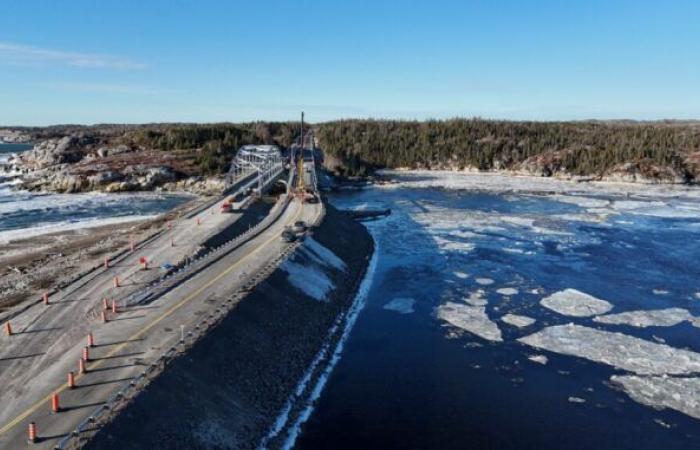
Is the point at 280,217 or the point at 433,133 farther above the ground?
the point at 433,133

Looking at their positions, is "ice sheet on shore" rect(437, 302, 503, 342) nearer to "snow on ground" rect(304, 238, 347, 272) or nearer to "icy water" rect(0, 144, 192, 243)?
"snow on ground" rect(304, 238, 347, 272)

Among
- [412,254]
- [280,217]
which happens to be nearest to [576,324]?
[412,254]

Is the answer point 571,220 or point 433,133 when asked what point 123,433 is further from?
point 433,133

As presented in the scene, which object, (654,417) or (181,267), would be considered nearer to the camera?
(654,417)

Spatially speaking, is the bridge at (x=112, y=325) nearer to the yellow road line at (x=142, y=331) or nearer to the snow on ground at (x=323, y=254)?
the yellow road line at (x=142, y=331)

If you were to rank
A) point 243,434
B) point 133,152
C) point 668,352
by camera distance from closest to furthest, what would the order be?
point 243,434 < point 668,352 < point 133,152

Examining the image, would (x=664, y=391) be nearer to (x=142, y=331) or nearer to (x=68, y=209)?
(x=142, y=331)

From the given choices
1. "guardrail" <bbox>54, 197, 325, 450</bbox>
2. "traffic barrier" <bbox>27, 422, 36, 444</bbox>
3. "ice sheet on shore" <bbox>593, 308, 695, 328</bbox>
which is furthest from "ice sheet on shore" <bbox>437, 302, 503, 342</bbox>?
"traffic barrier" <bbox>27, 422, 36, 444</bbox>
